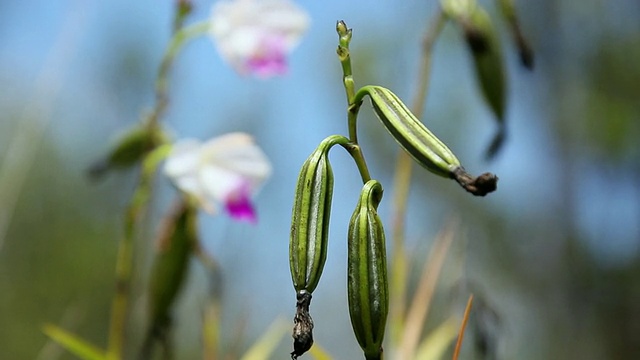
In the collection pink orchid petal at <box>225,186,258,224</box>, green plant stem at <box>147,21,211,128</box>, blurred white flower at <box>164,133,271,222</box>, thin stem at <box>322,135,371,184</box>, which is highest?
green plant stem at <box>147,21,211,128</box>

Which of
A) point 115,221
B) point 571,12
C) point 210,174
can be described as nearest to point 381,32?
point 571,12

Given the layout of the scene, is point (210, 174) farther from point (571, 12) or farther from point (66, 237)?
point (571, 12)

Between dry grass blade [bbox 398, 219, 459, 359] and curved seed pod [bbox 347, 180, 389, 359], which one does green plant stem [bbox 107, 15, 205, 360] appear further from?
curved seed pod [bbox 347, 180, 389, 359]

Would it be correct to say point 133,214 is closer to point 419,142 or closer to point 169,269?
point 169,269

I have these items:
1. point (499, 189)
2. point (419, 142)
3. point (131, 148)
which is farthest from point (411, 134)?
point (499, 189)

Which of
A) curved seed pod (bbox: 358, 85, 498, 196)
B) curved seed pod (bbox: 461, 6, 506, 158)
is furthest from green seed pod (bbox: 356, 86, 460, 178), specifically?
curved seed pod (bbox: 461, 6, 506, 158)

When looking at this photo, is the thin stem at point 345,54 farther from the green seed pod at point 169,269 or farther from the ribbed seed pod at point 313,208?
the green seed pod at point 169,269
